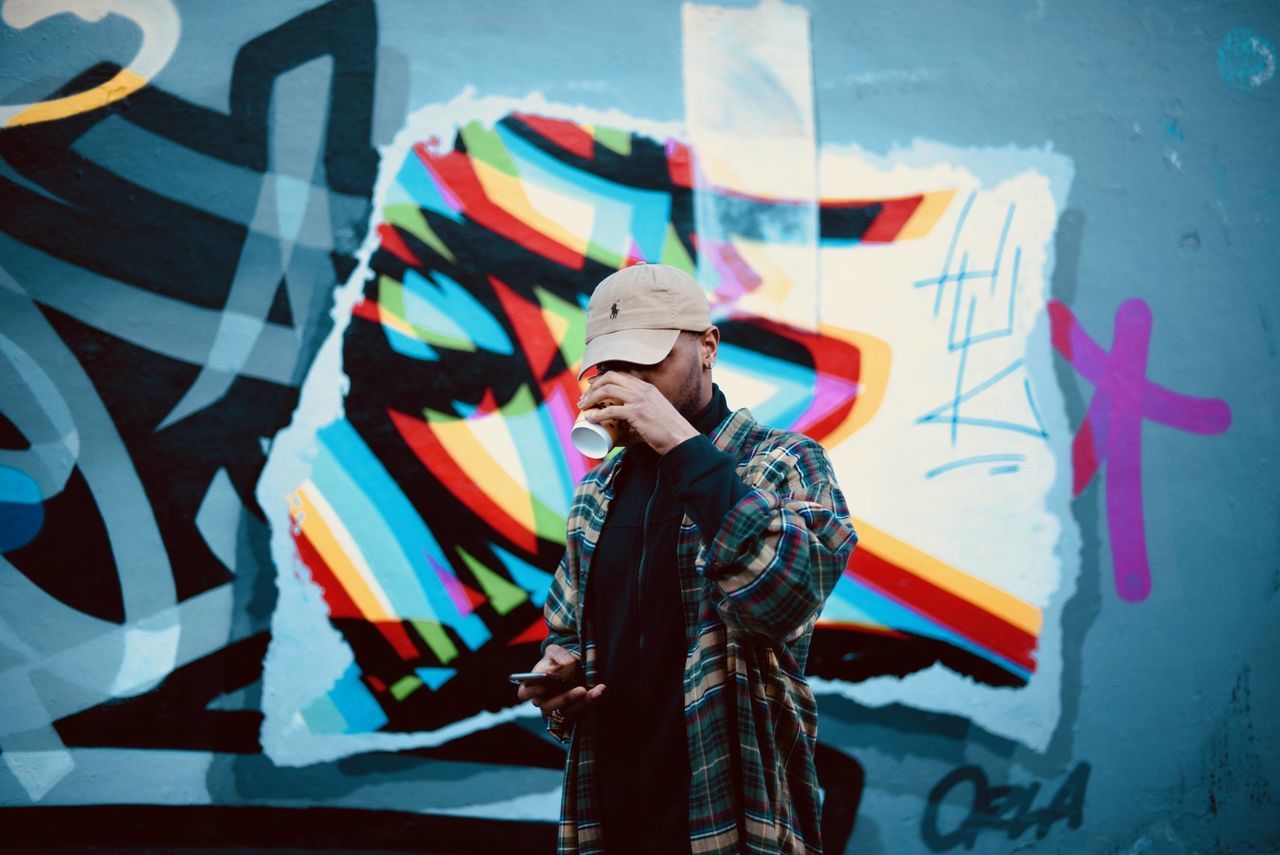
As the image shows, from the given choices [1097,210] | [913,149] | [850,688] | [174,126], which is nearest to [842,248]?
[913,149]

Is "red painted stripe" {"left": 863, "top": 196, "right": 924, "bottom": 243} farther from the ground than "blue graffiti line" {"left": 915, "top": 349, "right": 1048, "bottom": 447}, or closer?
farther from the ground

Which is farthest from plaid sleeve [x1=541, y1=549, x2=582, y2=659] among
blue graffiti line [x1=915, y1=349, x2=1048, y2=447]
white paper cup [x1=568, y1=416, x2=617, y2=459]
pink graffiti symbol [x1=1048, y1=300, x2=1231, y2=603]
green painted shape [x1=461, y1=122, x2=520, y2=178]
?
pink graffiti symbol [x1=1048, y1=300, x2=1231, y2=603]

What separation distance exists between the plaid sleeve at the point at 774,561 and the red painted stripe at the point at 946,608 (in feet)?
5.75

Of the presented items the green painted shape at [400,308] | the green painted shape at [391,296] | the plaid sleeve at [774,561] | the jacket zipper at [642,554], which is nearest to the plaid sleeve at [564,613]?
the jacket zipper at [642,554]

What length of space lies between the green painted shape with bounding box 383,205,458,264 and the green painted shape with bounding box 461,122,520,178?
301 millimetres

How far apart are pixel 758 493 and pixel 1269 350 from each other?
10.7ft

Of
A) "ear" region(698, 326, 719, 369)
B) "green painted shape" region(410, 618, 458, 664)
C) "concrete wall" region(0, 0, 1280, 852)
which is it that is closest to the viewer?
"ear" region(698, 326, 719, 369)

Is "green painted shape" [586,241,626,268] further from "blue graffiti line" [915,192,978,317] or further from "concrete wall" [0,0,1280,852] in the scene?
"blue graffiti line" [915,192,978,317]

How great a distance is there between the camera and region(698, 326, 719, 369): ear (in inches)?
71.0

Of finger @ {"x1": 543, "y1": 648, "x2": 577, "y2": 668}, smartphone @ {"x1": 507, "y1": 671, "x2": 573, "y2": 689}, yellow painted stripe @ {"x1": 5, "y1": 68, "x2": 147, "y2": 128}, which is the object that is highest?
yellow painted stripe @ {"x1": 5, "y1": 68, "x2": 147, "y2": 128}

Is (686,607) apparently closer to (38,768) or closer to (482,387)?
(482,387)

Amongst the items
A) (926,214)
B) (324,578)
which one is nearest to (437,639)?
(324,578)

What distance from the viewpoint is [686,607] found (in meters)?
1.64

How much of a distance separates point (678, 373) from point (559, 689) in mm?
660
